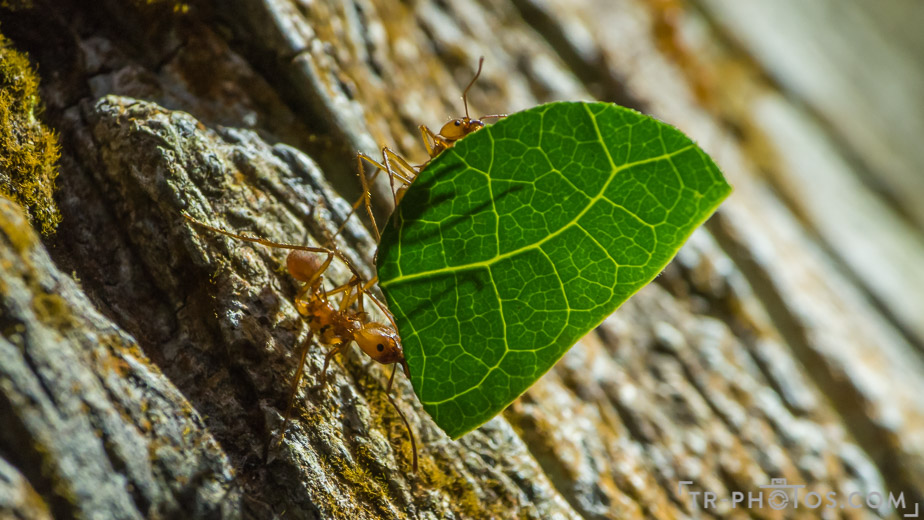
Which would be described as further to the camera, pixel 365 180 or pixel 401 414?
pixel 365 180

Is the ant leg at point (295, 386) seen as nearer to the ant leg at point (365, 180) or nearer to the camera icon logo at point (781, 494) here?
the ant leg at point (365, 180)

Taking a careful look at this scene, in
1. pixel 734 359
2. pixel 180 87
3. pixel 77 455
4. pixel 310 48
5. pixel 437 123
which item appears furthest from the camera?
pixel 734 359

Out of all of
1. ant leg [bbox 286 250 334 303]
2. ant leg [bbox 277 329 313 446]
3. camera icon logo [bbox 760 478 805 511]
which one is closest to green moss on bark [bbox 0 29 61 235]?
ant leg [bbox 286 250 334 303]

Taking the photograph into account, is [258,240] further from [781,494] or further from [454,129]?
[781,494]

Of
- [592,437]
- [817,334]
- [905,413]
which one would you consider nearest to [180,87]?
[592,437]

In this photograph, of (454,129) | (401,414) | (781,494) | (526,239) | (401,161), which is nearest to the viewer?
(526,239)

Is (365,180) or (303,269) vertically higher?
(365,180)

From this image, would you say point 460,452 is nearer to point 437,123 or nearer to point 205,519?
point 205,519

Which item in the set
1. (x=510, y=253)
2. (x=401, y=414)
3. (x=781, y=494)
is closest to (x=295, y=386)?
(x=401, y=414)
